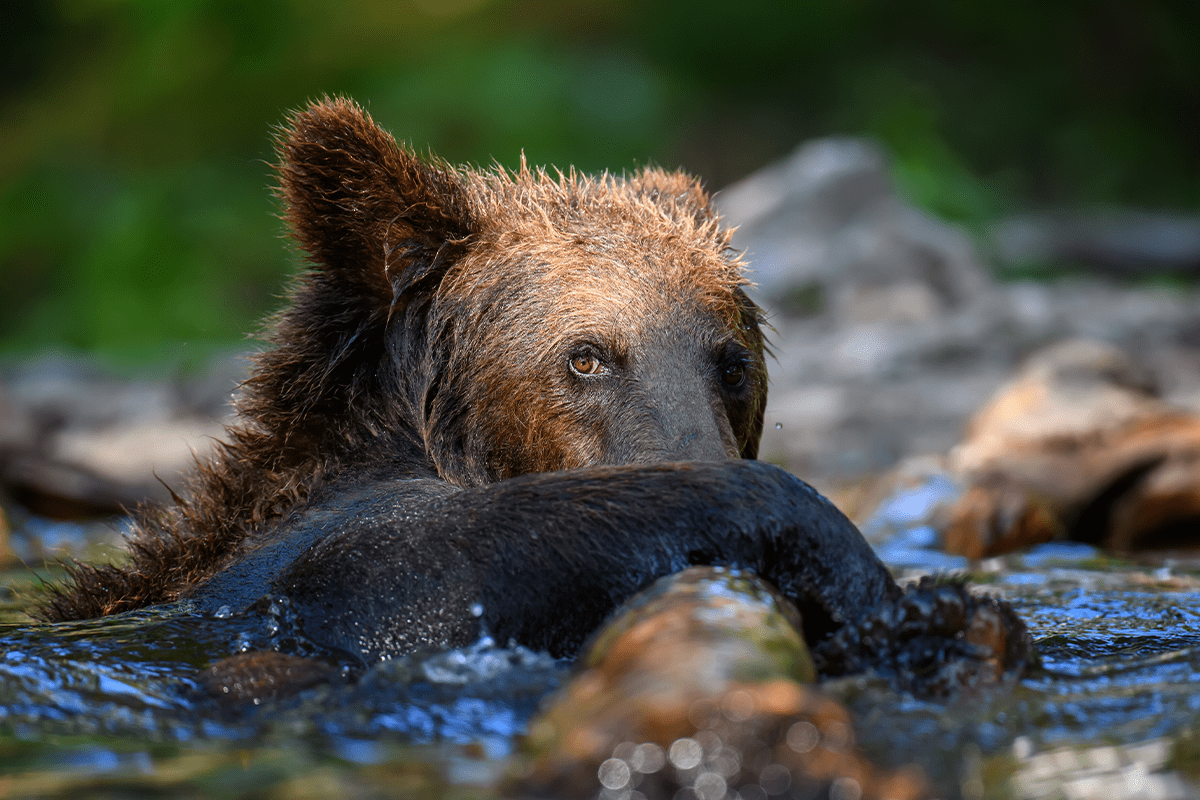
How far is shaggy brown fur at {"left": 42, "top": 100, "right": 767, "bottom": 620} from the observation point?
3.99m

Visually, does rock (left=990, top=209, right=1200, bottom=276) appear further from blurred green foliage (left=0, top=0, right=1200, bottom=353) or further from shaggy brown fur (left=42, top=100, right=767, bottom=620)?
shaggy brown fur (left=42, top=100, right=767, bottom=620)

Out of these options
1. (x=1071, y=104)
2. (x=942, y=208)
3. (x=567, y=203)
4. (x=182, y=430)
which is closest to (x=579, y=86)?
(x=942, y=208)

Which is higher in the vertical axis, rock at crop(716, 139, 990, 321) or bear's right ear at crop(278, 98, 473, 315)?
rock at crop(716, 139, 990, 321)

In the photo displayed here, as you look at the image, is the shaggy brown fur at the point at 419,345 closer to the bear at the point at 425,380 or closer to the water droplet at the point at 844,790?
the bear at the point at 425,380

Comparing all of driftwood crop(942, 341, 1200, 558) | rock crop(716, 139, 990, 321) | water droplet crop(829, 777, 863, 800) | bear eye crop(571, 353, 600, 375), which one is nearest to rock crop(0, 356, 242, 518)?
bear eye crop(571, 353, 600, 375)

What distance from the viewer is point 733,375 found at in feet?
14.3

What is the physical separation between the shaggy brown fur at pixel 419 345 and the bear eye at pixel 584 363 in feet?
0.05

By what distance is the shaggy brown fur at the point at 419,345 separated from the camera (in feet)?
13.1

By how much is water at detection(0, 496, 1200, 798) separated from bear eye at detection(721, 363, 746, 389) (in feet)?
4.44

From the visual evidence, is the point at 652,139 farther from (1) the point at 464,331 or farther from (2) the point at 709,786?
(2) the point at 709,786

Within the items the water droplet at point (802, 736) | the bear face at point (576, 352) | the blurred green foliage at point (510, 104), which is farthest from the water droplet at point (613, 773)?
the blurred green foliage at point (510, 104)

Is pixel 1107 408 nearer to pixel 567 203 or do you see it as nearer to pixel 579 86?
pixel 567 203

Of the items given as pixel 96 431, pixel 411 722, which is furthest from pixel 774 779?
pixel 96 431

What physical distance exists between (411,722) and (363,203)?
210 cm
